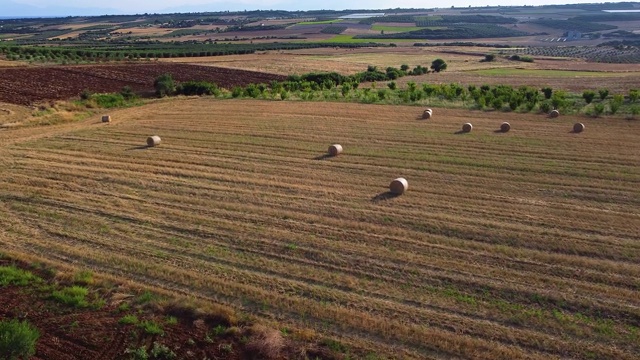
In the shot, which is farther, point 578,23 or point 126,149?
point 578,23

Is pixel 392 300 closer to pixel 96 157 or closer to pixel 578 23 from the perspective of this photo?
pixel 96 157

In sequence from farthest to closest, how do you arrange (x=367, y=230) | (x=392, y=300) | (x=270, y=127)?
1. (x=270, y=127)
2. (x=367, y=230)
3. (x=392, y=300)

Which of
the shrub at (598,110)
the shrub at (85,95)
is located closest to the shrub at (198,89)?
the shrub at (85,95)

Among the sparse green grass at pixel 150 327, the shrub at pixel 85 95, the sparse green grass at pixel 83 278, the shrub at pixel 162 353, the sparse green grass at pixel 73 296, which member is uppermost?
the shrub at pixel 85 95

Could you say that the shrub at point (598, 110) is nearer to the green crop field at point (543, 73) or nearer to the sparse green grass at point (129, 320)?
the sparse green grass at point (129, 320)

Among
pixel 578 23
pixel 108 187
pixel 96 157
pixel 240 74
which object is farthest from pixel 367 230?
pixel 578 23

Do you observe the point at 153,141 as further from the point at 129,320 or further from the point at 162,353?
the point at 162,353

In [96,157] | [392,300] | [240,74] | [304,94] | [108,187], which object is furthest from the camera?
[240,74]
